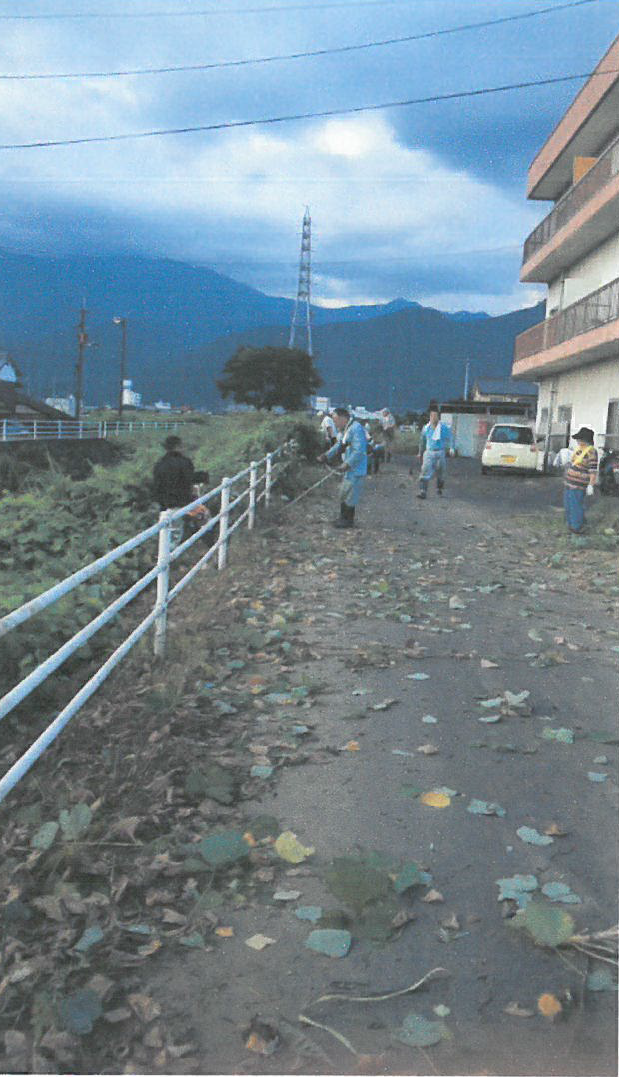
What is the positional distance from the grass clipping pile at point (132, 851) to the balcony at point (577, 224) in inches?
789

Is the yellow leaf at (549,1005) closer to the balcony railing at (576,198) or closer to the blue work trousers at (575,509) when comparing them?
the blue work trousers at (575,509)

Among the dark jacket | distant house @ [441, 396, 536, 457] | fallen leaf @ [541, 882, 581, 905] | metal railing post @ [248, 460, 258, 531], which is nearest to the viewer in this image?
fallen leaf @ [541, 882, 581, 905]

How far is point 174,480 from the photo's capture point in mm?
11844

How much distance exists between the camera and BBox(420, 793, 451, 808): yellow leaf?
174 inches

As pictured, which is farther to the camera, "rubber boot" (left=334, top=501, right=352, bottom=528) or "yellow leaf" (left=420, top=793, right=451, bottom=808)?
"rubber boot" (left=334, top=501, right=352, bottom=528)

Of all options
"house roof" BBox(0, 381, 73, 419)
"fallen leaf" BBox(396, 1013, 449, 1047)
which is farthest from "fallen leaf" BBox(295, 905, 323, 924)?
"house roof" BBox(0, 381, 73, 419)

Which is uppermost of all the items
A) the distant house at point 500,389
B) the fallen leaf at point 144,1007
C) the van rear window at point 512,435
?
the distant house at point 500,389

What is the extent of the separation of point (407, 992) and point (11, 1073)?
1.20 meters

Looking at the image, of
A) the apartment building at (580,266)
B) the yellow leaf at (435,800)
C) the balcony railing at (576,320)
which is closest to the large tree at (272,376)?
the apartment building at (580,266)

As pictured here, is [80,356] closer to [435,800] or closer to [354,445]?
[354,445]

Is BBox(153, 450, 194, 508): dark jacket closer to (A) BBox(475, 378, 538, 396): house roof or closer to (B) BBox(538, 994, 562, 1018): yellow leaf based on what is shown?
(B) BBox(538, 994, 562, 1018): yellow leaf

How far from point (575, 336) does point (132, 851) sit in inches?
1000

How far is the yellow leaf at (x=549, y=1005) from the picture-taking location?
9.36ft

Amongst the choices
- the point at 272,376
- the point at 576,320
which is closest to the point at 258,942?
the point at 576,320
